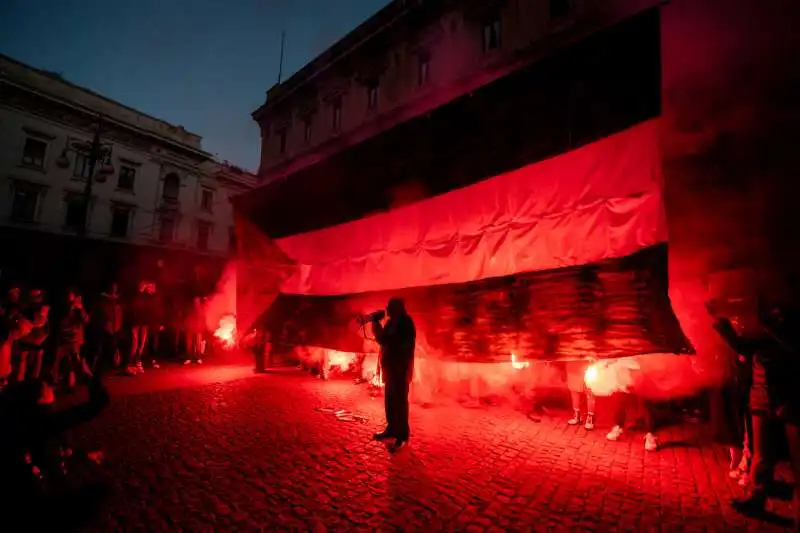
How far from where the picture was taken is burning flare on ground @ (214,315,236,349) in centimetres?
1318

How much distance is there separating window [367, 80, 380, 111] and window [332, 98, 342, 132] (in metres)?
2.11

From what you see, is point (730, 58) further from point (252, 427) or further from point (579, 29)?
point (252, 427)

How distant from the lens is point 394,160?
8.34 metres

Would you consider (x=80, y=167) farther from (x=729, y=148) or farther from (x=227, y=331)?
(x=729, y=148)

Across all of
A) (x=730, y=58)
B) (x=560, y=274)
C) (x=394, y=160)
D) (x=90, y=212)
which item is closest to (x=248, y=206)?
(x=394, y=160)

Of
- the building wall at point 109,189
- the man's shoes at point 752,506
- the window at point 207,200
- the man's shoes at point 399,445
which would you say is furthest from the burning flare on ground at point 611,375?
the window at point 207,200

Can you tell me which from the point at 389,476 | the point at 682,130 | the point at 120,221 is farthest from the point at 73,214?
the point at 682,130

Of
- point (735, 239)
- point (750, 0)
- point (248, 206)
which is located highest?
point (750, 0)

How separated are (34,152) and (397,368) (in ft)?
99.6

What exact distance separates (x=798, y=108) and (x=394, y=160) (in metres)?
6.83

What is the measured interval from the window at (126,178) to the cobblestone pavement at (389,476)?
25682mm

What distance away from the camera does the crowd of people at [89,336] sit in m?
7.71

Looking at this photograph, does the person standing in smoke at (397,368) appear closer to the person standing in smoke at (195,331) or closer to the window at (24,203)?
the person standing in smoke at (195,331)

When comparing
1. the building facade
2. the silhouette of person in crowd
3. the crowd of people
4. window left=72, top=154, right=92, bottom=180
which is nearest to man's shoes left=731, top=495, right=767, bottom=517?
the silhouette of person in crowd
